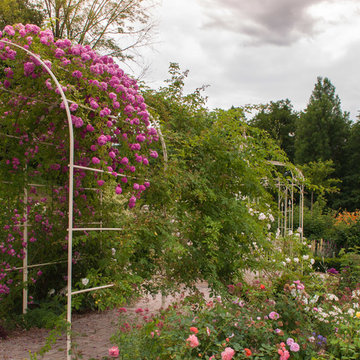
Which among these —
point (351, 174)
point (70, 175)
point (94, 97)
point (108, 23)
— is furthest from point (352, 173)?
point (70, 175)

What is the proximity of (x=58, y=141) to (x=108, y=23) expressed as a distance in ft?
38.6

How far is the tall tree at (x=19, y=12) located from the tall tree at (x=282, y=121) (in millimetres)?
17472

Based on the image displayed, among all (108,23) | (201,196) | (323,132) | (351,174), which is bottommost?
(201,196)

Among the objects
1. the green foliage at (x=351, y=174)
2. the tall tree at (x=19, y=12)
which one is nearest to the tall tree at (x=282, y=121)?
the green foliage at (x=351, y=174)

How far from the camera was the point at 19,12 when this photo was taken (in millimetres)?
12695

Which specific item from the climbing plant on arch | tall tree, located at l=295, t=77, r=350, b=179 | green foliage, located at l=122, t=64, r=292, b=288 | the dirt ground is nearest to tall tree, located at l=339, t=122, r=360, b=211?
tall tree, located at l=295, t=77, r=350, b=179

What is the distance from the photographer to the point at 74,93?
11.2ft

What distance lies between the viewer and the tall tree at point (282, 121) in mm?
28516

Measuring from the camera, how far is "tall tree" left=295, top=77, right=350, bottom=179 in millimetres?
26625

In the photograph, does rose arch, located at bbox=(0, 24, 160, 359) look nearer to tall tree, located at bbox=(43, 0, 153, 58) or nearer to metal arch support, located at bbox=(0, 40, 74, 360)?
metal arch support, located at bbox=(0, 40, 74, 360)

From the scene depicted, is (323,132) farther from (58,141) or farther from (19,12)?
(58,141)

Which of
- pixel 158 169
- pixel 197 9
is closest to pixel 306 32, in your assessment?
pixel 197 9

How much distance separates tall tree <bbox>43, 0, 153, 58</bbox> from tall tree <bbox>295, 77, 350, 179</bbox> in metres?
15.3

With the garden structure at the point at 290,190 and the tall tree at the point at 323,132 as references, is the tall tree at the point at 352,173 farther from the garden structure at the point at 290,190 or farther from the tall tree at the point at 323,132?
the garden structure at the point at 290,190
